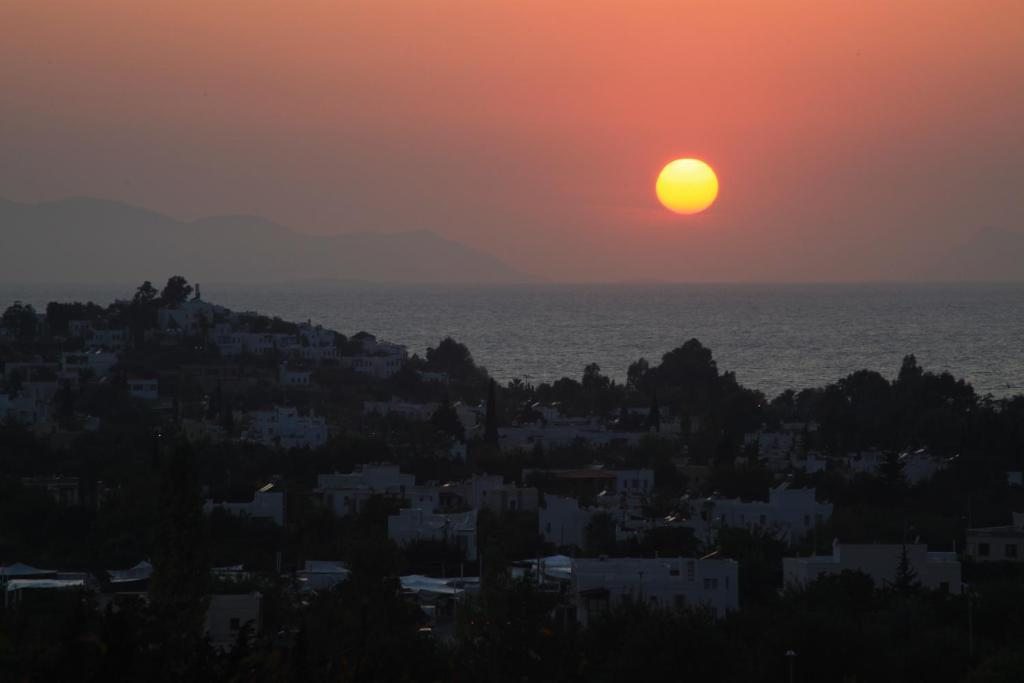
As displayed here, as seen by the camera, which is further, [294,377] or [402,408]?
[294,377]

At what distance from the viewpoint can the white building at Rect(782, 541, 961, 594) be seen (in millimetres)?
30859

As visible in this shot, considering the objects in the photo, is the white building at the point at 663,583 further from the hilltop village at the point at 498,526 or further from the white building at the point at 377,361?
the white building at the point at 377,361

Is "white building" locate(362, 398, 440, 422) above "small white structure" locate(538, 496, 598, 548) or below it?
above

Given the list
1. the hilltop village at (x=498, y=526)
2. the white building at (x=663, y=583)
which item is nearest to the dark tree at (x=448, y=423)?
the hilltop village at (x=498, y=526)

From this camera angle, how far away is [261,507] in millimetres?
39875

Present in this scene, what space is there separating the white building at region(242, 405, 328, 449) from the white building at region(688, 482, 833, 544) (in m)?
14.3

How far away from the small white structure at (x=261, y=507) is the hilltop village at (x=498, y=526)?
0.07 m

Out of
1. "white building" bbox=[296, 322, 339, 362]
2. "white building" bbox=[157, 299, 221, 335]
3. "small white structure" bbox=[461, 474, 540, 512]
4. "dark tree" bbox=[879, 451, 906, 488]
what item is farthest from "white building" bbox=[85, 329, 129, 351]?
"dark tree" bbox=[879, 451, 906, 488]

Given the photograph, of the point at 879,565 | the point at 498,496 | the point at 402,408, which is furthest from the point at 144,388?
the point at 879,565

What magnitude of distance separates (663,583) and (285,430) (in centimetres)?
2720

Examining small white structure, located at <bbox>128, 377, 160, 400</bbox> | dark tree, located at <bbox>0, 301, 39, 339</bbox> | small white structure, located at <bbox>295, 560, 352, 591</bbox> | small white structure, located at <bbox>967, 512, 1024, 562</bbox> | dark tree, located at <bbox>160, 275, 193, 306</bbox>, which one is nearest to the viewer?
small white structure, located at <bbox>295, 560, 352, 591</bbox>

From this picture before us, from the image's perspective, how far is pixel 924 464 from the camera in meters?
48.9

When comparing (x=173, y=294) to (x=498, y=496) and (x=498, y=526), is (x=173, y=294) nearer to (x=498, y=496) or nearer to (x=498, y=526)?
(x=498, y=496)

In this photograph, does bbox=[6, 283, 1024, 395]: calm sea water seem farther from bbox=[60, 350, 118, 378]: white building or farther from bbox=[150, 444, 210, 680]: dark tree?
bbox=[150, 444, 210, 680]: dark tree
